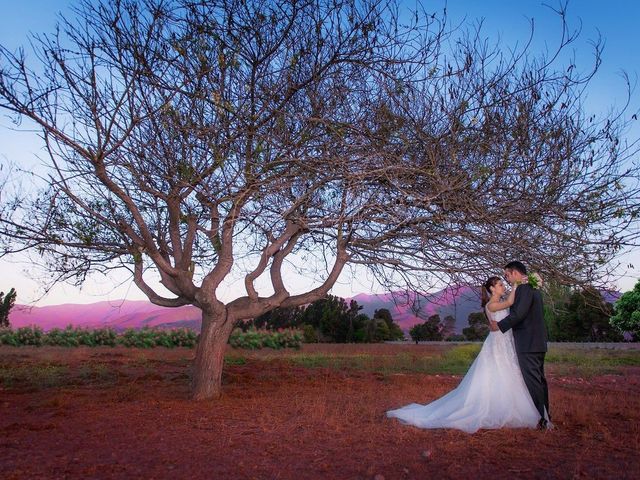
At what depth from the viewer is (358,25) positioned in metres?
7.20

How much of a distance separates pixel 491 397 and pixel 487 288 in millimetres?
1426

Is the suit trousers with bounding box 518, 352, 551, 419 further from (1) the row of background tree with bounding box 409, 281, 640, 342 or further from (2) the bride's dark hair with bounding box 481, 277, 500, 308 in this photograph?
(1) the row of background tree with bounding box 409, 281, 640, 342

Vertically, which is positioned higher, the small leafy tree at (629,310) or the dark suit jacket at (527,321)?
the small leafy tree at (629,310)

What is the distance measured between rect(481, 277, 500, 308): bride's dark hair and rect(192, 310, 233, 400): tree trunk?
3.76 m

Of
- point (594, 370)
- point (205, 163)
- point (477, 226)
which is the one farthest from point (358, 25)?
point (594, 370)

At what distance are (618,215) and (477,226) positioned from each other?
5.69 ft

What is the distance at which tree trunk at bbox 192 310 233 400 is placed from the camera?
9.01 m

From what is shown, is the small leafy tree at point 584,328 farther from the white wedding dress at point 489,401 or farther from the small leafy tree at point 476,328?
the white wedding dress at point 489,401

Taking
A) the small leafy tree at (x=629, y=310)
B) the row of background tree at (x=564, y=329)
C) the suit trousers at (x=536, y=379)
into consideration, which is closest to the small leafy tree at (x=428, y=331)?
the row of background tree at (x=564, y=329)

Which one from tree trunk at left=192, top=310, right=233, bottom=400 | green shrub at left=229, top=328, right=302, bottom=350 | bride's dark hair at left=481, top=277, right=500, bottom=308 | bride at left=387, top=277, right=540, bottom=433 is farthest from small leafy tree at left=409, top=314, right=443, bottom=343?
bride at left=387, top=277, right=540, bottom=433

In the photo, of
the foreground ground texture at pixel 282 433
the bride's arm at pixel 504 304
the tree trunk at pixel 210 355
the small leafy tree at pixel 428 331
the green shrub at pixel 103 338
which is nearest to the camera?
the foreground ground texture at pixel 282 433

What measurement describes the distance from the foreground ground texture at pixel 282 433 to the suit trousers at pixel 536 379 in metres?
0.36

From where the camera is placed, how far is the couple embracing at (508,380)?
686cm

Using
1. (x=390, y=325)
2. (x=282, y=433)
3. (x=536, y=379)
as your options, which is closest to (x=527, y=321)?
(x=536, y=379)
